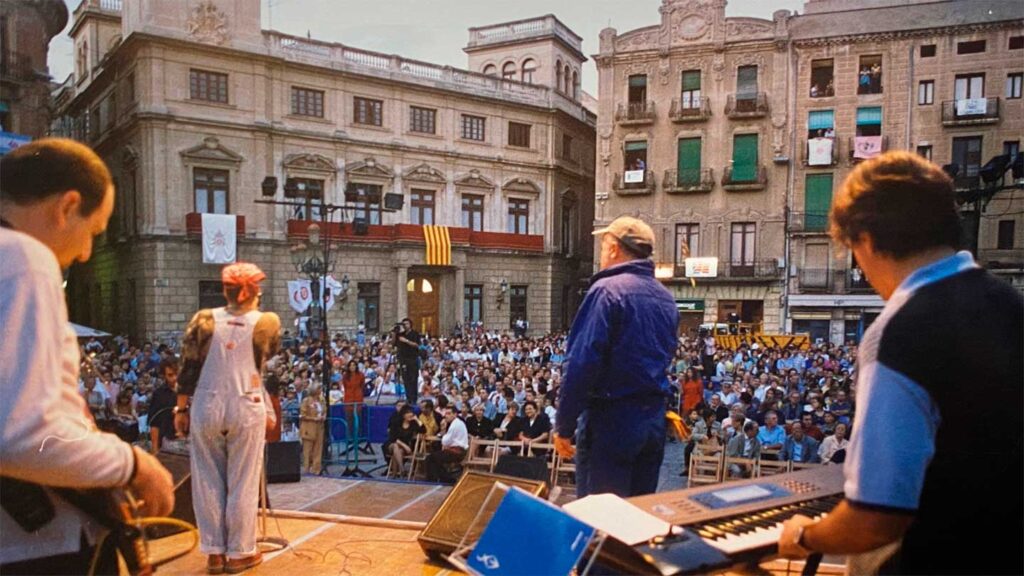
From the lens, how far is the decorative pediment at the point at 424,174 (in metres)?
24.5

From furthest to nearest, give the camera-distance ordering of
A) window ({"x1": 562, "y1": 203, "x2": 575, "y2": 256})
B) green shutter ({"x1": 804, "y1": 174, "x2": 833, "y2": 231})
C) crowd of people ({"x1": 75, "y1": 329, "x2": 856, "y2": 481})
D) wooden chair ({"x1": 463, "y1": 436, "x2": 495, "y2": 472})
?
window ({"x1": 562, "y1": 203, "x2": 575, "y2": 256}) < green shutter ({"x1": 804, "y1": 174, "x2": 833, "y2": 231}) < crowd of people ({"x1": 75, "y1": 329, "x2": 856, "y2": 481}) < wooden chair ({"x1": 463, "y1": 436, "x2": 495, "y2": 472})

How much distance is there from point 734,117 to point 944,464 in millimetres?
25373

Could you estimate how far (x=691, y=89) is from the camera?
24.7 meters

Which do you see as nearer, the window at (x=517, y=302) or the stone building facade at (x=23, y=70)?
the stone building facade at (x=23, y=70)

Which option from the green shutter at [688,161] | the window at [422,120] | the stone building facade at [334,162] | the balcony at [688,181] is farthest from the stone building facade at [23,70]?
the green shutter at [688,161]

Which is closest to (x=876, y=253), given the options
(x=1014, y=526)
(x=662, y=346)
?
(x=1014, y=526)

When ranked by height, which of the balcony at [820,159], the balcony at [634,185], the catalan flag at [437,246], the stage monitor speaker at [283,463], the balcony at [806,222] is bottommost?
the stage monitor speaker at [283,463]

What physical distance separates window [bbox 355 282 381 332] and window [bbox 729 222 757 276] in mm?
13608

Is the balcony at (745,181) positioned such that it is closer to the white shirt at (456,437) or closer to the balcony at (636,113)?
the balcony at (636,113)

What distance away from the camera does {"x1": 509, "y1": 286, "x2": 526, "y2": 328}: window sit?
2559 centimetres

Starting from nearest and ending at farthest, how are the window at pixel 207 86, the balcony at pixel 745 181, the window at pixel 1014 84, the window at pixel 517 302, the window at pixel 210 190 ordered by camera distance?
1. the window at pixel 207 86
2. the window at pixel 210 190
3. the window at pixel 1014 84
4. the balcony at pixel 745 181
5. the window at pixel 517 302

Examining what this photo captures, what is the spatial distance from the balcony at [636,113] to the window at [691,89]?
1.33 metres

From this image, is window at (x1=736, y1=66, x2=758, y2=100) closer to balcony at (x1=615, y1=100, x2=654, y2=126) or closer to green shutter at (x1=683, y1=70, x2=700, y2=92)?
green shutter at (x1=683, y1=70, x2=700, y2=92)

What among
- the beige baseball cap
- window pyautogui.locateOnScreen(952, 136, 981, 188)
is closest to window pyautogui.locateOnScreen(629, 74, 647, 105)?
window pyautogui.locateOnScreen(952, 136, 981, 188)
